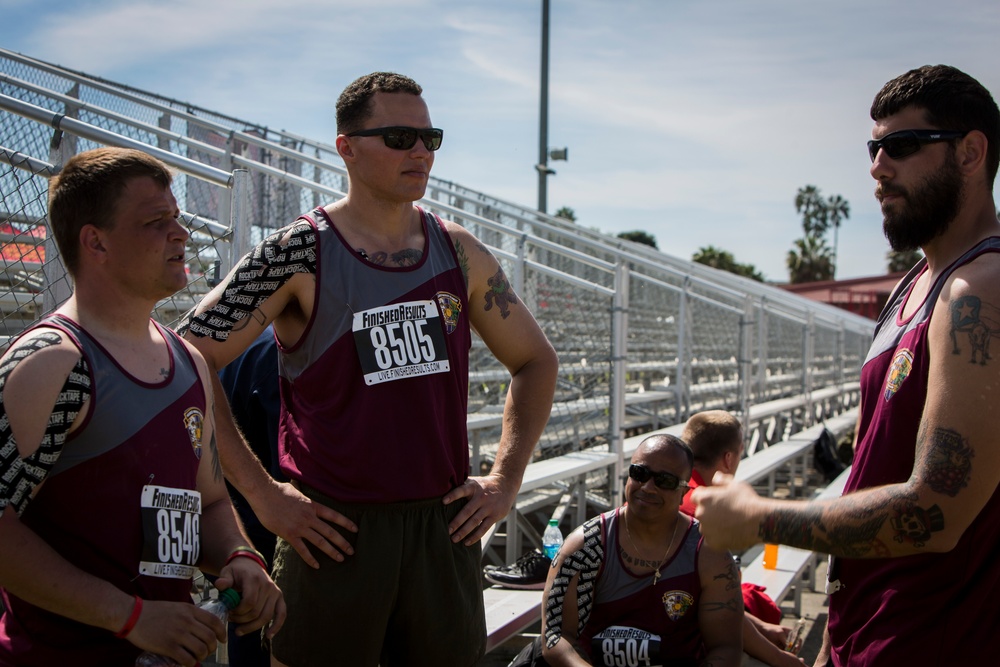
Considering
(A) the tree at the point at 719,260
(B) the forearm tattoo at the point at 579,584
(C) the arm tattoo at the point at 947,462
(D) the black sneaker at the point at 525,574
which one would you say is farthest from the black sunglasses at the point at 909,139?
(A) the tree at the point at 719,260

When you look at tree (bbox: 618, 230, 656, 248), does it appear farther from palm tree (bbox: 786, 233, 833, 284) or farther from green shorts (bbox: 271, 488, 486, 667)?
green shorts (bbox: 271, 488, 486, 667)

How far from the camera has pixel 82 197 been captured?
189 centimetres

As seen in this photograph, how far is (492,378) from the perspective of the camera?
7496mm

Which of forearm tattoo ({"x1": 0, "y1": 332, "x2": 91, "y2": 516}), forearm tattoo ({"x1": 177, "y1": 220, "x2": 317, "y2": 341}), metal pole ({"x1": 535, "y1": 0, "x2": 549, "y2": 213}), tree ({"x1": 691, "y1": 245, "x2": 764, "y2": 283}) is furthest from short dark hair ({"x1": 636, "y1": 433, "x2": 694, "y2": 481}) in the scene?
tree ({"x1": 691, "y1": 245, "x2": 764, "y2": 283})

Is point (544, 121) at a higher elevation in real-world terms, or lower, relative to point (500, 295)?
higher

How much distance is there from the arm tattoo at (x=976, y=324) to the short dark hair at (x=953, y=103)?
1.26ft

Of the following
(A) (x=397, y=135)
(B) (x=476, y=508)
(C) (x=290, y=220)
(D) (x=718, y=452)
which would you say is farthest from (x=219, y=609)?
(C) (x=290, y=220)

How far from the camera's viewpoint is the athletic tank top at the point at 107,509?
5.78ft

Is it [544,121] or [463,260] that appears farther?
[544,121]

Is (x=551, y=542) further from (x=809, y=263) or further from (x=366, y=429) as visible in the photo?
(x=809, y=263)

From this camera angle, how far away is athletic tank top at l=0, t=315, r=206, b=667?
1.76 m

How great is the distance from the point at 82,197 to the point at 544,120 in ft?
38.6

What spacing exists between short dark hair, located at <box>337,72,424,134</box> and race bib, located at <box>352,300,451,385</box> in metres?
0.56

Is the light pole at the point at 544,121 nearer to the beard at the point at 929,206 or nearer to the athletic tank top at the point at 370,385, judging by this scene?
the athletic tank top at the point at 370,385
